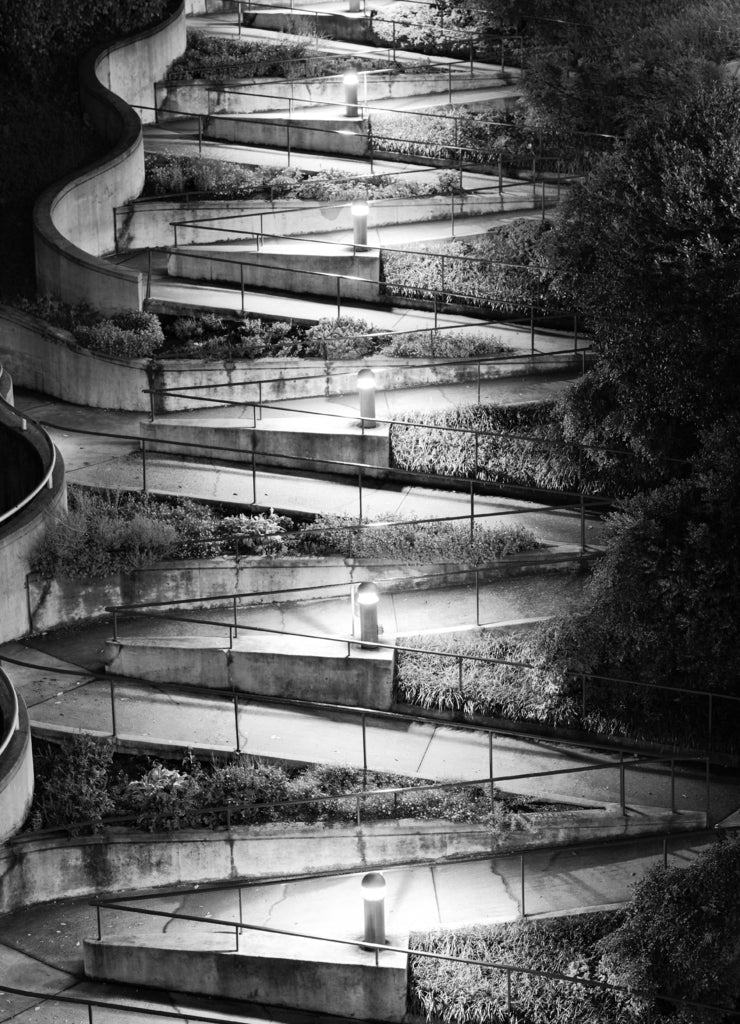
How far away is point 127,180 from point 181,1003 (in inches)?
561

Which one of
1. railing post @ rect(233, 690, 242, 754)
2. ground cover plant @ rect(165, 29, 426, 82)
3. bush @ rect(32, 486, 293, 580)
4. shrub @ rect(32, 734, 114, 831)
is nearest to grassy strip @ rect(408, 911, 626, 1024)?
railing post @ rect(233, 690, 242, 754)

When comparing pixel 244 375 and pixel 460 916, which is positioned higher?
pixel 244 375

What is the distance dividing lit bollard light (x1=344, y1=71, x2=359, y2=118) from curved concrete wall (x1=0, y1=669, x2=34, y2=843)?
567 inches

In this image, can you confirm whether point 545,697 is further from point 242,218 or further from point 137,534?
point 242,218

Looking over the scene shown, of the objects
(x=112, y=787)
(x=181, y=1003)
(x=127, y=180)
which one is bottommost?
(x=181, y=1003)

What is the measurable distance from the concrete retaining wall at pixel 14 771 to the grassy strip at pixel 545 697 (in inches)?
150

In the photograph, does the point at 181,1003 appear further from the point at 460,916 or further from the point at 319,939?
the point at 460,916

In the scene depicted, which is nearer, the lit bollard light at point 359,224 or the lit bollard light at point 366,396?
the lit bollard light at point 366,396

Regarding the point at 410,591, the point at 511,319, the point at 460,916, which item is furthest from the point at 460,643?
the point at 511,319

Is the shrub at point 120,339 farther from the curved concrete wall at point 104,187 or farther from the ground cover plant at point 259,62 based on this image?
the ground cover plant at point 259,62

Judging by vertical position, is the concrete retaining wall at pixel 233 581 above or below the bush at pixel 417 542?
below

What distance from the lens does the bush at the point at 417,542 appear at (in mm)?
20219

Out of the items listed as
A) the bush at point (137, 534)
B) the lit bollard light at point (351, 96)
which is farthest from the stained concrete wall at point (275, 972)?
the lit bollard light at point (351, 96)

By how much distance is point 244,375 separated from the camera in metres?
23.5
